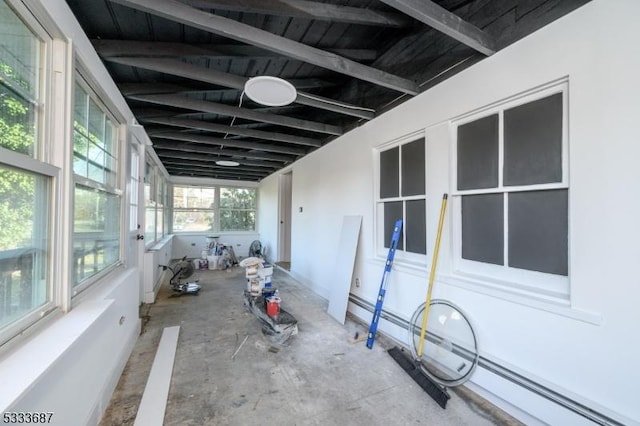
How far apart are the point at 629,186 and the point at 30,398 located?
280cm

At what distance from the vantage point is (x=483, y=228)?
211 centimetres

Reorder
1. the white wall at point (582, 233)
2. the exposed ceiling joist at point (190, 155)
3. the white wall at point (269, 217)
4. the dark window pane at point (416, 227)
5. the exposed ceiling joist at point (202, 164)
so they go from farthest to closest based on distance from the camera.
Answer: the white wall at point (269, 217) → the exposed ceiling joist at point (202, 164) → the exposed ceiling joist at point (190, 155) → the dark window pane at point (416, 227) → the white wall at point (582, 233)

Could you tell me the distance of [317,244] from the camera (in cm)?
477

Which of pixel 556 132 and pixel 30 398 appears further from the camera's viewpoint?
pixel 556 132

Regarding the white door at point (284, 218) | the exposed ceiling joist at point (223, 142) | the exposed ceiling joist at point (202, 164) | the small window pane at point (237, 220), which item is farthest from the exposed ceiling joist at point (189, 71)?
the small window pane at point (237, 220)

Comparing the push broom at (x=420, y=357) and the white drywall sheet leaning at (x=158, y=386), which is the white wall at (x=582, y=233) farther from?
the white drywall sheet leaning at (x=158, y=386)

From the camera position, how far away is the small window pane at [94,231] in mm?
1850

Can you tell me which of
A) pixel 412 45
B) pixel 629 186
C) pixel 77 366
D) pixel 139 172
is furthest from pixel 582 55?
pixel 139 172

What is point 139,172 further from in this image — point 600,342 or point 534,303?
point 600,342

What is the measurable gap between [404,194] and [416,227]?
0.39 meters

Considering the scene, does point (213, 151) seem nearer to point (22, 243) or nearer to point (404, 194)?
point (404, 194)

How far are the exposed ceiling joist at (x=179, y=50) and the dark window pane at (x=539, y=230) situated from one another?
6.60 feet

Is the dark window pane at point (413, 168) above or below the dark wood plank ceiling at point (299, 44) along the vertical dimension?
below

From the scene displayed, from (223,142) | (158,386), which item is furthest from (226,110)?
(158,386)
